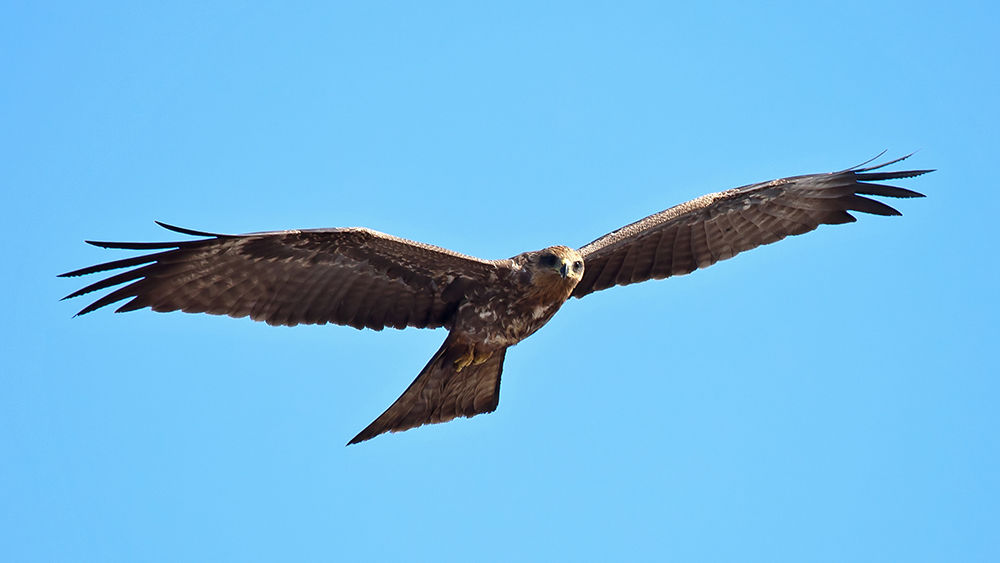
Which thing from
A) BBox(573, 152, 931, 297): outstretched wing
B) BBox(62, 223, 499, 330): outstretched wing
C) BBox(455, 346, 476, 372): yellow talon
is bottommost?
BBox(455, 346, 476, 372): yellow talon

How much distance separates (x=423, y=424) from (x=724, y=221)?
305 cm

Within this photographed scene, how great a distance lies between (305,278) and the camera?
384 inches

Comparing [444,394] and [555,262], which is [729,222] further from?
[444,394]

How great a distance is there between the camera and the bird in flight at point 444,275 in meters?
9.38

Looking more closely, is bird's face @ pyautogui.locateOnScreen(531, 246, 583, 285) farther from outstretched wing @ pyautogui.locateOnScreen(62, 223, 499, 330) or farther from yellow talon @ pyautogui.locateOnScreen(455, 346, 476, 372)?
yellow talon @ pyautogui.locateOnScreen(455, 346, 476, 372)

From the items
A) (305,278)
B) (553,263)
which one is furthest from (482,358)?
(305,278)

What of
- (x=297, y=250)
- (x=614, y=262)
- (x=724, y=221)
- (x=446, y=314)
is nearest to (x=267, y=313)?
(x=297, y=250)

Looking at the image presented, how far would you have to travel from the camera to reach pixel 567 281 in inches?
380

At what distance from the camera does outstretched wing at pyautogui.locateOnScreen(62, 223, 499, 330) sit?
30.3ft

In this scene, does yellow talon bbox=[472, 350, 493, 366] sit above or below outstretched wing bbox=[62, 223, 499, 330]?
below

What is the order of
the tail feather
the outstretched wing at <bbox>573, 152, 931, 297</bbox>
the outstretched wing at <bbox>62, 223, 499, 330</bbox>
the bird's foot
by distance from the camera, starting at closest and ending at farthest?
the outstretched wing at <bbox>62, 223, 499, 330</bbox> < the tail feather < the bird's foot < the outstretched wing at <bbox>573, 152, 931, 297</bbox>

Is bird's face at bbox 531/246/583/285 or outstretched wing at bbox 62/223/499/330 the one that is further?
bird's face at bbox 531/246/583/285

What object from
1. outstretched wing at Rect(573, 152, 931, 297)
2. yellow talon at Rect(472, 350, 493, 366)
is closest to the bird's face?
yellow talon at Rect(472, 350, 493, 366)

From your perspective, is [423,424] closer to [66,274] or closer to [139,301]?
[139,301]
